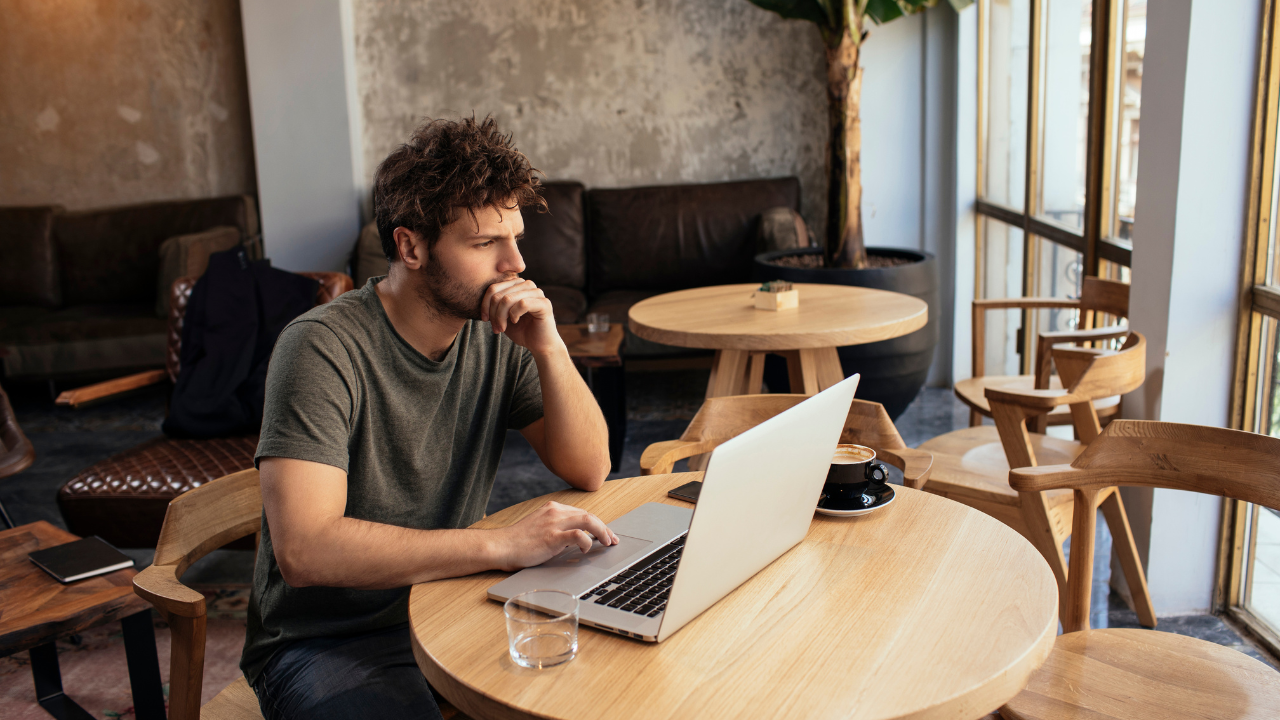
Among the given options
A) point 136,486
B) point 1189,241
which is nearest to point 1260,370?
point 1189,241

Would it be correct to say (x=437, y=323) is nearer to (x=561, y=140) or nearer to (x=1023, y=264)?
(x=1023, y=264)

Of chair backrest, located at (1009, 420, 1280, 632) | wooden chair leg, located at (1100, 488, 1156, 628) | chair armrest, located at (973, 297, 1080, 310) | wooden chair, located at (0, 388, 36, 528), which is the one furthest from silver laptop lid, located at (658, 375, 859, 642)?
wooden chair, located at (0, 388, 36, 528)

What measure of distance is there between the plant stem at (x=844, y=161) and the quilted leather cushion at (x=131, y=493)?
8.25ft

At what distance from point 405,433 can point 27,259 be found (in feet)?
16.1

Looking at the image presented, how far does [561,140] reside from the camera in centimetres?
542

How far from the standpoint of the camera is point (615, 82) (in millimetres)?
5316

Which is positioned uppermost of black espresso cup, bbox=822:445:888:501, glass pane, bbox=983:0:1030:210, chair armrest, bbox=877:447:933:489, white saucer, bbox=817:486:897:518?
glass pane, bbox=983:0:1030:210

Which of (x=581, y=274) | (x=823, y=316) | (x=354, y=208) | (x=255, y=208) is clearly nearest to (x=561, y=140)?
(x=581, y=274)

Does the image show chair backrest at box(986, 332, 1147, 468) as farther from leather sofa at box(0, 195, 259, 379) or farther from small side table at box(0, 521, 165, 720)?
leather sofa at box(0, 195, 259, 379)

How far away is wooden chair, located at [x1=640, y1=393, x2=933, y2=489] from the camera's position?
1729 millimetres

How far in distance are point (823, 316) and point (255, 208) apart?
162 inches

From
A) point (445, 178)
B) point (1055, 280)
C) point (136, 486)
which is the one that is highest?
point (445, 178)

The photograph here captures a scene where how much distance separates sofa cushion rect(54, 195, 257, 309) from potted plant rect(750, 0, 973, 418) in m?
3.44

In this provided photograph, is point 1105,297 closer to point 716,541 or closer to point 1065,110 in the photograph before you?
point 1065,110
